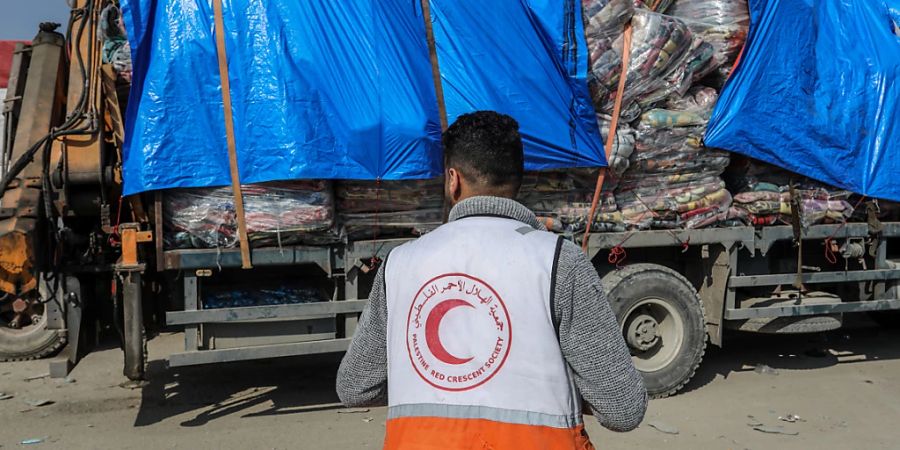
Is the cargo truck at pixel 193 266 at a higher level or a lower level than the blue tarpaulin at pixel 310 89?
lower

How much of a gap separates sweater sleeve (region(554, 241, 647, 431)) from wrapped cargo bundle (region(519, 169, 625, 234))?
3.81 m

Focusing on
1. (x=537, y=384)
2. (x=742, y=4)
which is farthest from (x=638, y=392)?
(x=742, y=4)

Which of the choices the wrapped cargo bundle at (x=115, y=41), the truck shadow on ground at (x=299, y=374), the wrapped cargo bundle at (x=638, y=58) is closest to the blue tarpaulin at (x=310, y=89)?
the wrapped cargo bundle at (x=115, y=41)

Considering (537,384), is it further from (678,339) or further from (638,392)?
(678,339)

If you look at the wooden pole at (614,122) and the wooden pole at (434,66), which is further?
the wooden pole at (614,122)

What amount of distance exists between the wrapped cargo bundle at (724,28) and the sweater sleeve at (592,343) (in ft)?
15.7

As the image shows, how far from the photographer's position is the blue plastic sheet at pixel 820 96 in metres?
6.06

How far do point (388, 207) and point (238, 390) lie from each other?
6.52ft

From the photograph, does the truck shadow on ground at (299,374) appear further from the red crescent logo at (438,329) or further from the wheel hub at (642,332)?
the red crescent logo at (438,329)

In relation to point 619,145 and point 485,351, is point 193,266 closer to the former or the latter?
point 619,145

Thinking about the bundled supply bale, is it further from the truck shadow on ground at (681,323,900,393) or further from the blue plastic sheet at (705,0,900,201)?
the truck shadow on ground at (681,323,900,393)

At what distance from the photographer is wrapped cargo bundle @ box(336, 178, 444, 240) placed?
5.25m

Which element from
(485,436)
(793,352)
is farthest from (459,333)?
(793,352)

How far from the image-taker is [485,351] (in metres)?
1.84
